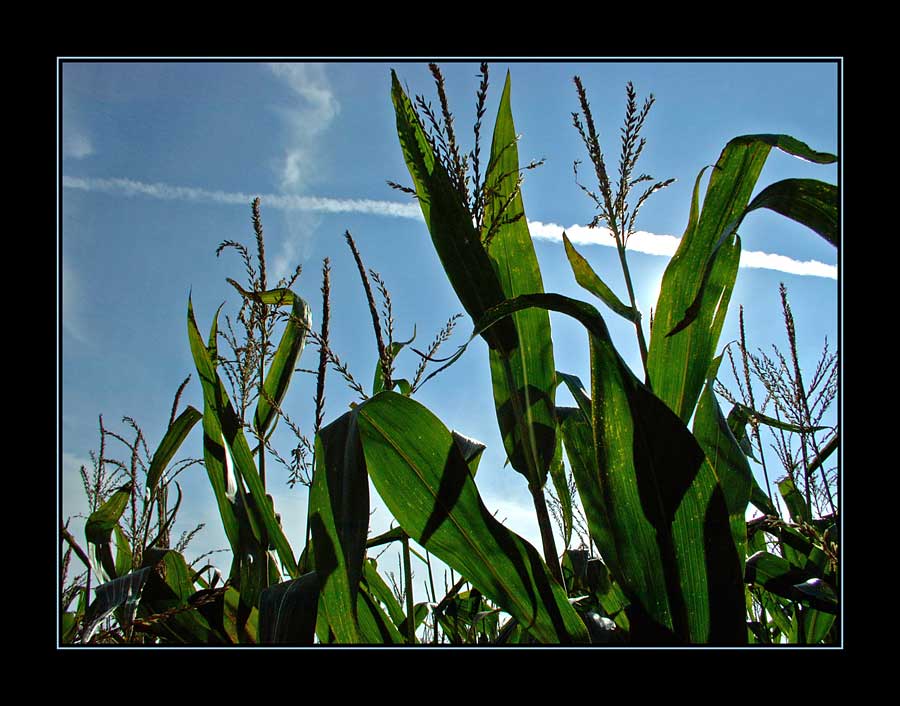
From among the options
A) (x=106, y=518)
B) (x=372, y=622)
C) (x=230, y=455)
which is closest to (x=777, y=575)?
(x=372, y=622)

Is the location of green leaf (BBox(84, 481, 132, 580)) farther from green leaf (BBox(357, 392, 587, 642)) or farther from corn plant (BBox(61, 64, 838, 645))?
green leaf (BBox(357, 392, 587, 642))

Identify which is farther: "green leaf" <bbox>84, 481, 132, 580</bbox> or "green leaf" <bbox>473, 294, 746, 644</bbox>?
"green leaf" <bbox>84, 481, 132, 580</bbox>

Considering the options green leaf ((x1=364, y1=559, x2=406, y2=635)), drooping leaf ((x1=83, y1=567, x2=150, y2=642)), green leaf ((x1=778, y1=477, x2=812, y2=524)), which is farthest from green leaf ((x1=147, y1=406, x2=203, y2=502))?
green leaf ((x1=778, y1=477, x2=812, y2=524))

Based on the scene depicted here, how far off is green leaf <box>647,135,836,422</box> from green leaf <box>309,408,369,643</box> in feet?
1.26

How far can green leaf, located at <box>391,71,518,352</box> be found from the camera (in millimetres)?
688

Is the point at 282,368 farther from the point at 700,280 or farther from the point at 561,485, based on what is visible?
the point at 700,280

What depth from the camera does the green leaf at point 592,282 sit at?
2.36 feet

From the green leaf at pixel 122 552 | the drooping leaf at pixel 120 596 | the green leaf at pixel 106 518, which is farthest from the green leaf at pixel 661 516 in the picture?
the green leaf at pixel 122 552

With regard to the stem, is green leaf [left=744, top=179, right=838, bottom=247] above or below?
above

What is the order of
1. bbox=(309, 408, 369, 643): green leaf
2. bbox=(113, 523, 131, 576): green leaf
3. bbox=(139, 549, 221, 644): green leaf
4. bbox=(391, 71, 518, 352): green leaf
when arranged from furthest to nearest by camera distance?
bbox=(113, 523, 131, 576): green leaf < bbox=(139, 549, 221, 644): green leaf < bbox=(391, 71, 518, 352): green leaf < bbox=(309, 408, 369, 643): green leaf

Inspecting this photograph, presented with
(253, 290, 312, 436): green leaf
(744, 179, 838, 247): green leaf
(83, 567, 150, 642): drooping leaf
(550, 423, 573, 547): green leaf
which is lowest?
(83, 567, 150, 642): drooping leaf
